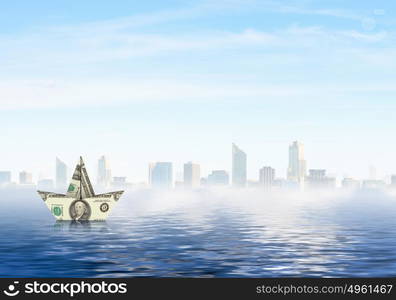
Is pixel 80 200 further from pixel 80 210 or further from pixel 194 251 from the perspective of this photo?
pixel 194 251

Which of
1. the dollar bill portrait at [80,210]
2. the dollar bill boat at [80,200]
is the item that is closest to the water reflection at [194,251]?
the dollar bill portrait at [80,210]

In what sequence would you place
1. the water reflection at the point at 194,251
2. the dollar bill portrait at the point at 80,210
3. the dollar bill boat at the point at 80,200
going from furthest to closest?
the dollar bill portrait at the point at 80,210 < the dollar bill boat at the point at 80,200 < the water reflection at the point at 194,251

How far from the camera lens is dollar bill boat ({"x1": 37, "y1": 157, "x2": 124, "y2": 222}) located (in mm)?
115562

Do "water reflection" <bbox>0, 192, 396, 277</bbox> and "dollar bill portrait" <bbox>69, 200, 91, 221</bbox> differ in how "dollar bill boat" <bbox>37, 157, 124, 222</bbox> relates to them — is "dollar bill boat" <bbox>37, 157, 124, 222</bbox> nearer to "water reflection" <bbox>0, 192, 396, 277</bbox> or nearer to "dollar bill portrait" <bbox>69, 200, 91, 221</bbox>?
"dollar bill portrait" <bbox>69, 200, 91, 221</bbox>

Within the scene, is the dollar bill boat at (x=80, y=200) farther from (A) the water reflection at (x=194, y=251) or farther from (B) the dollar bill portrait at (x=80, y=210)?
(A) the water reflection at (x=194, y=251)

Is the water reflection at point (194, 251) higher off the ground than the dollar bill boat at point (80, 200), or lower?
lower

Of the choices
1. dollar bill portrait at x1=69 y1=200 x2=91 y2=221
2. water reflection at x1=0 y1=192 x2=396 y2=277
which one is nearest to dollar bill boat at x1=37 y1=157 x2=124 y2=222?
dollar bill portrait at x1=69 y1=200 x2=91 y2=221

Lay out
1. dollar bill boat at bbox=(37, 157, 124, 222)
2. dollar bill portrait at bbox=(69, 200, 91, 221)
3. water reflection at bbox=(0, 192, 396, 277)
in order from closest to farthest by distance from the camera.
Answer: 1. water reflection at bbox=(0, 192, 396, 277)
2. dollar bill boat at bbox=(37, 157, 124, 222)
3. dollar bill portrait at bbox=(69, 200, 91, 221)

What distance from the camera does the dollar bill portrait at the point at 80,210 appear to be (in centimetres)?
11681

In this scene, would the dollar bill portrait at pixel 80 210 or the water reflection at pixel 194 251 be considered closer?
the water reflection at pixel 194 251

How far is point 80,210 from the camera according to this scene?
117 metres

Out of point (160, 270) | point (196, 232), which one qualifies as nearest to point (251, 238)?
point (196, 232)

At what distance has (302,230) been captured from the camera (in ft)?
367

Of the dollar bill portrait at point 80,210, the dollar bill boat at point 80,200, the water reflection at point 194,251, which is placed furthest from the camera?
the dollar bill portrait at point 80,210
